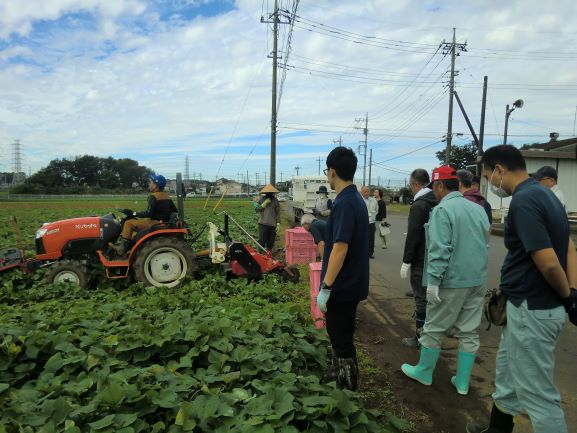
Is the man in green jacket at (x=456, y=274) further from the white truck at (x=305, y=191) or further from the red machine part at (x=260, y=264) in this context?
the white truck at (x=305, y=191)

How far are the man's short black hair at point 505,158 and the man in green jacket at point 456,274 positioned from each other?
82cm

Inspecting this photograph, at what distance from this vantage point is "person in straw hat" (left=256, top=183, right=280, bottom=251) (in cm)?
952

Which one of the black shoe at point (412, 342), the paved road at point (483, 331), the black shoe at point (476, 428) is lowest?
the paved road at point (483, 331)

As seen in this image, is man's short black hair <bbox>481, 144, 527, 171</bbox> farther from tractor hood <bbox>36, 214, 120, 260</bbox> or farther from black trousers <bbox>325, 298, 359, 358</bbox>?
tractor hood <bbox>36, 214, 120, 260</bbox>

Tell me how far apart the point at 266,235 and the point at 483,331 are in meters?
5.61

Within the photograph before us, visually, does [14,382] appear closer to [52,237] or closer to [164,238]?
[164,238]

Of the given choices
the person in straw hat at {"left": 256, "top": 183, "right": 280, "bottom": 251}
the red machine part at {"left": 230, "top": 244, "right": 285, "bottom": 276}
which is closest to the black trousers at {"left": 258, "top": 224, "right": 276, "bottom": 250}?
the person in straw hat at {"left": 256, "top": 183, "right": 280, "bottom": 251}

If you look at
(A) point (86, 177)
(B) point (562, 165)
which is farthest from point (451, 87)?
(A) point (86, 177)

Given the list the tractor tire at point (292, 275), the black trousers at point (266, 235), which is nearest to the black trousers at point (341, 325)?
the tractor tire at point (292, 275)

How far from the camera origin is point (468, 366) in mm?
3602

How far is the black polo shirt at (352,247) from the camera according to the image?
3.08 meters

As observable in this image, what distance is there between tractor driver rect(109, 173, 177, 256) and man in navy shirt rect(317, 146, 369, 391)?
4238 millimetres

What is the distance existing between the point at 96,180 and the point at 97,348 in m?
101

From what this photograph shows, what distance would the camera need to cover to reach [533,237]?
2.34 meters
